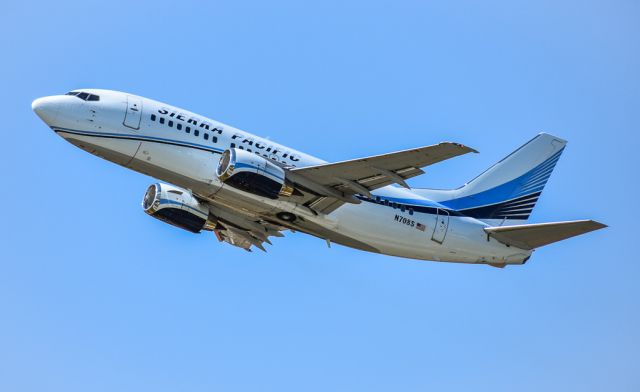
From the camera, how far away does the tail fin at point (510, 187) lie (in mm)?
52594

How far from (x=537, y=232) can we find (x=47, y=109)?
920 inches

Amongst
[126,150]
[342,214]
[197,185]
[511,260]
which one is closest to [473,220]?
[511,260]

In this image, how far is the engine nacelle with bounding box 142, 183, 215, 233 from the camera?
51.5 metres

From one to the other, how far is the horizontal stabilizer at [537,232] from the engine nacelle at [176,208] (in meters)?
14.3

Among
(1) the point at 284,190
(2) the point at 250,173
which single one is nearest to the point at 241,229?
(1) the point at 284,190

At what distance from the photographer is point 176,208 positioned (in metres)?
51.5

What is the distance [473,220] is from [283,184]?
10.7 m

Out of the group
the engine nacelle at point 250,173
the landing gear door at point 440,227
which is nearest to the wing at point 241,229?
the engine nacelle at point 250,173

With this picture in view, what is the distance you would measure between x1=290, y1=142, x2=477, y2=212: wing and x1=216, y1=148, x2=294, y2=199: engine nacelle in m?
1.21

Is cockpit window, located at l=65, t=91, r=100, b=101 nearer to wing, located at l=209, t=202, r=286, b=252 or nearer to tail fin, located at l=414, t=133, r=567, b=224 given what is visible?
wing, located at l=209, t=202, r=286, b=252

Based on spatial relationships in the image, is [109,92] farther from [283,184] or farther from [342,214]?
[342,214]

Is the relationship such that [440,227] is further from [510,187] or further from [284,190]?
[284,190]

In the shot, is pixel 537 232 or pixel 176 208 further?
pixel 176 208

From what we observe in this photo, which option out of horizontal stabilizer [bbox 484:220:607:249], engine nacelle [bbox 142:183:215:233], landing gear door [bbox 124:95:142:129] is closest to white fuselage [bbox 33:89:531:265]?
landing gear door [bbox 124:95:142:129]
